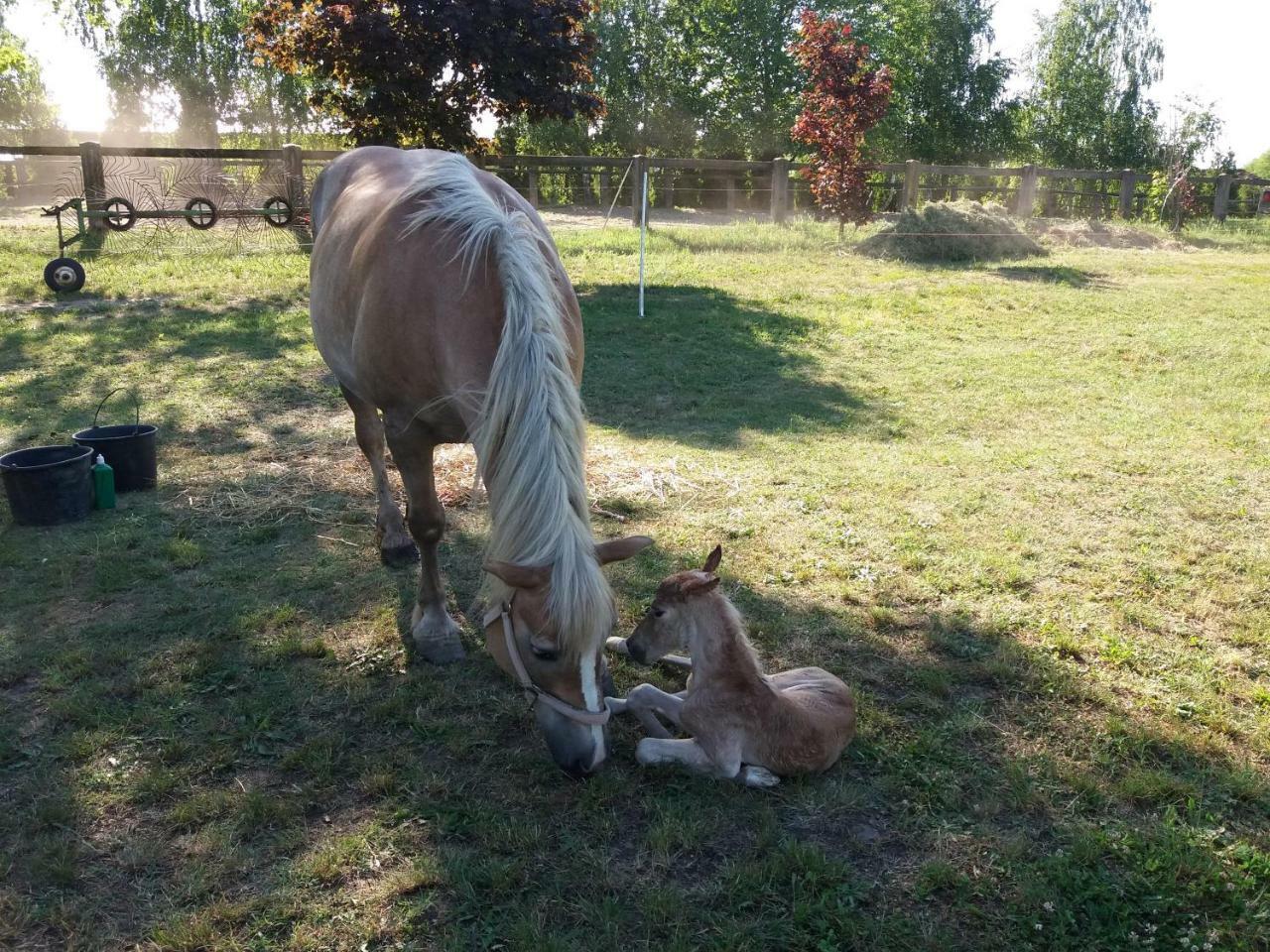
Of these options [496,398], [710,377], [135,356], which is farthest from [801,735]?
[135,356]

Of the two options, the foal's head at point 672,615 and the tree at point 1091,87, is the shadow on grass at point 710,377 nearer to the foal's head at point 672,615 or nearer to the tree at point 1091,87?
the foal's head at point 672,615

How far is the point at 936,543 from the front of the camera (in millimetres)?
4477

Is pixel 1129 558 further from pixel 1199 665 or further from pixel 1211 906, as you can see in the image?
pixel 1211 906

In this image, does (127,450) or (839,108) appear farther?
(839,108)

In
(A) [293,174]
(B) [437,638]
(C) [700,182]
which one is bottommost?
(B) [437,638]

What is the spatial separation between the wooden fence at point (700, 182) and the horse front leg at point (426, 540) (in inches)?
312

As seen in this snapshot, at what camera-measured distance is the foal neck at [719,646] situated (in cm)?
282

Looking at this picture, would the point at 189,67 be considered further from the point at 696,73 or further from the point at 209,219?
the point at 209,219

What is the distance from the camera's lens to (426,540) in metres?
3.52

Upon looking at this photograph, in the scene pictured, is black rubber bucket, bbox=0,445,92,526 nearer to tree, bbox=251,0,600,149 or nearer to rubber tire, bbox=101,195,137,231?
tree, bbox=251,0,600,149

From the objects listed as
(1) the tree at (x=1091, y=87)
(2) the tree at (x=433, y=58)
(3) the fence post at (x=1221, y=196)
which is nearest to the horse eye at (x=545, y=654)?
(2) the tree at (x=433, y=58)

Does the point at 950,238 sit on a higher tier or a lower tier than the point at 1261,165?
lower

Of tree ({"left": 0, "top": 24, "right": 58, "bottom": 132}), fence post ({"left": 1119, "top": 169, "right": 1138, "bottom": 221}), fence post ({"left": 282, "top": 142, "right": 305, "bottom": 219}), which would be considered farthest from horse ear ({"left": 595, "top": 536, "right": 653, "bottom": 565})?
tree ({"left": 0, "top": 24, "right": 58, "bottom": 132})

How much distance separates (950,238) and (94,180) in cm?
1436
